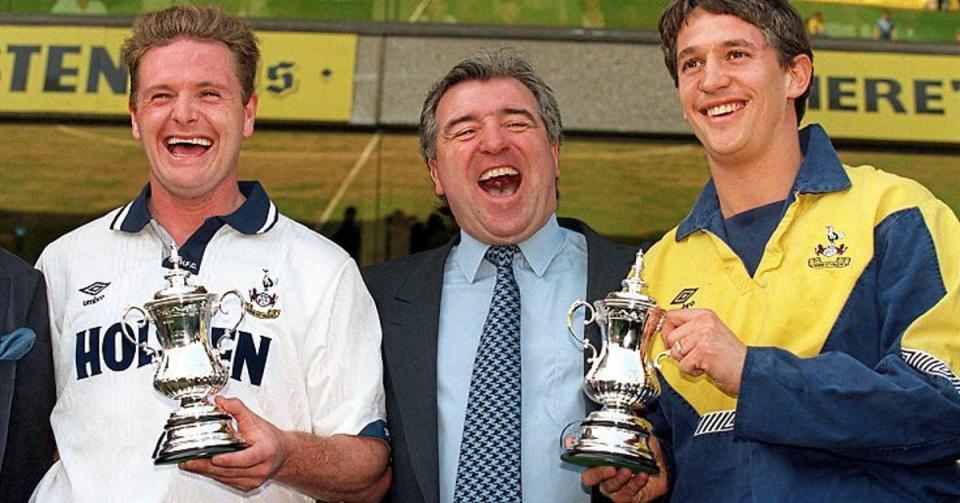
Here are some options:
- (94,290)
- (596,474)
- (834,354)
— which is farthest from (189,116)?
(834,354)

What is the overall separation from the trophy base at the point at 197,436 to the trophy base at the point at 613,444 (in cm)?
75

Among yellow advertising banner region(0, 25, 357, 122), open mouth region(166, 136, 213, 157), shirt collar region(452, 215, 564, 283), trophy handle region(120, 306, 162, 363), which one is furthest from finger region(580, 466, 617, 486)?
yellow advertising banner region(0, 25, 357, 122)

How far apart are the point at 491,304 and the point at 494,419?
0.36 m

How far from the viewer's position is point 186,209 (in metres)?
3.94

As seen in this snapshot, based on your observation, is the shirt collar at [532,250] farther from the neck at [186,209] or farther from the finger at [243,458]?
the finger at [243,458]

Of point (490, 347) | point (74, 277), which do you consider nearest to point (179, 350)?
point (74, 277)

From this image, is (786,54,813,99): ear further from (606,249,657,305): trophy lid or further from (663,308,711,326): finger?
(663,308,711,326): finger

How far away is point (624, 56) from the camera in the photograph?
399 inches

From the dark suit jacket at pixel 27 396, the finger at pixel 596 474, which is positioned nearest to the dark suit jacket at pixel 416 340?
Answer: the finger at pixel 596 474

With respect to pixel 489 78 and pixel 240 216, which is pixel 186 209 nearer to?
pixel 240 216

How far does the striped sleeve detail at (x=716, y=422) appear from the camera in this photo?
3.41m

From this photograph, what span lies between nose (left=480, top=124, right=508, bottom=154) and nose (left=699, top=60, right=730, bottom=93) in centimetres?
76

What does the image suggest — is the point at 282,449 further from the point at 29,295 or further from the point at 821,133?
the point at 821,133

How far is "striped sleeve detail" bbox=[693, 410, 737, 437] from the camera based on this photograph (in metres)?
3.41
